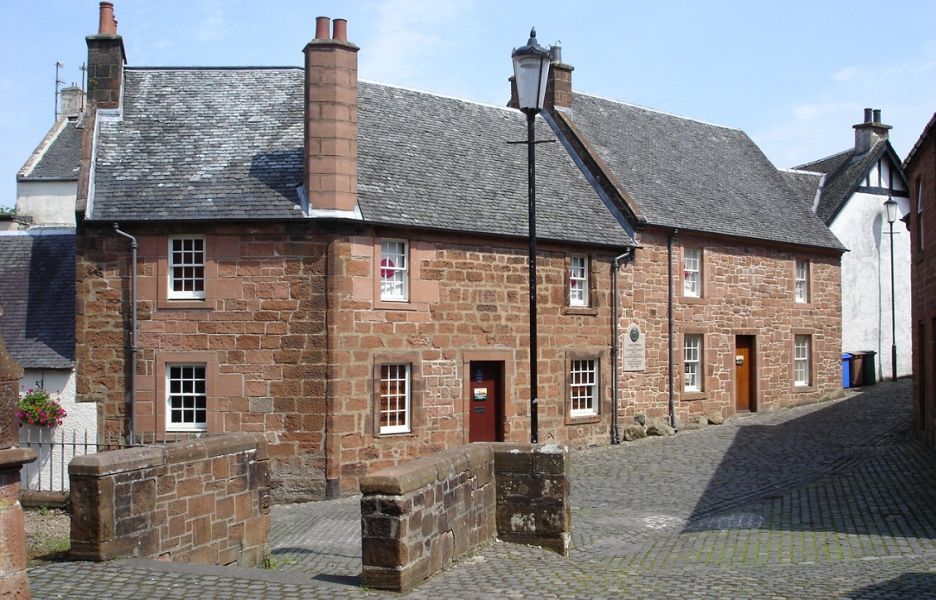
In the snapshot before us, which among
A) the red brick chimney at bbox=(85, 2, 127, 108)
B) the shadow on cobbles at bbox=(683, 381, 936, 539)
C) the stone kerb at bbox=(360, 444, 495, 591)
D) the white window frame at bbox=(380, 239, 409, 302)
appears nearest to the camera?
the stone kerb at bbox=(360, 444, 495, 591)

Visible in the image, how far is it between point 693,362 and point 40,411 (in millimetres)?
15410

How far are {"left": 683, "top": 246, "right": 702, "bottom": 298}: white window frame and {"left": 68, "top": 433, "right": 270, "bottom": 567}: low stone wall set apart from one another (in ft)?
53.8

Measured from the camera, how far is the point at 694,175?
93.2 ft

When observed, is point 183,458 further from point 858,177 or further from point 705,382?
point 858,177

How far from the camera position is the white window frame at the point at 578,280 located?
75.1 ft

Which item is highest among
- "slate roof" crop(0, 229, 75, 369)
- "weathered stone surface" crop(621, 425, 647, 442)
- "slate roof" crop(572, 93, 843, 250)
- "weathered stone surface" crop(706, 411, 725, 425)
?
"slate roof" crop(572, 93, 843, 250)

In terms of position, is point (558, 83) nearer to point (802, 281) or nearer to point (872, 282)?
point (802, 281)

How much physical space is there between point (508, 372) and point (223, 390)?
595 cm

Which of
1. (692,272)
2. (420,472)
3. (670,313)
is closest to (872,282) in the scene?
(692,272)

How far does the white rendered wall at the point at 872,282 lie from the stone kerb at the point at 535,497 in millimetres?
24634

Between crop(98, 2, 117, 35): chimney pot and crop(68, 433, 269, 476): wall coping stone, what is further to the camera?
crop(98, 2, 117, 35): chimney pot

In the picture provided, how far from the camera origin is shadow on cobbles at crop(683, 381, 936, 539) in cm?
1380

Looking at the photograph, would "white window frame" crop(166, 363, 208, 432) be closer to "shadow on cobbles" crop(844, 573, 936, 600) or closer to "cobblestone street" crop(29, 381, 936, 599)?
"cobblestone street" crop(29, 381, 936, 599)

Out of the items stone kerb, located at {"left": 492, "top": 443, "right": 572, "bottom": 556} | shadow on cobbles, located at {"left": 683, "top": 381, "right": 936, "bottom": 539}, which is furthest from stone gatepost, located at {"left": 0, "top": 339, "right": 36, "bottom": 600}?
shadow on cobbles, located at {"left": 683, "top": 381, "right": 936, "bottom": 539}
